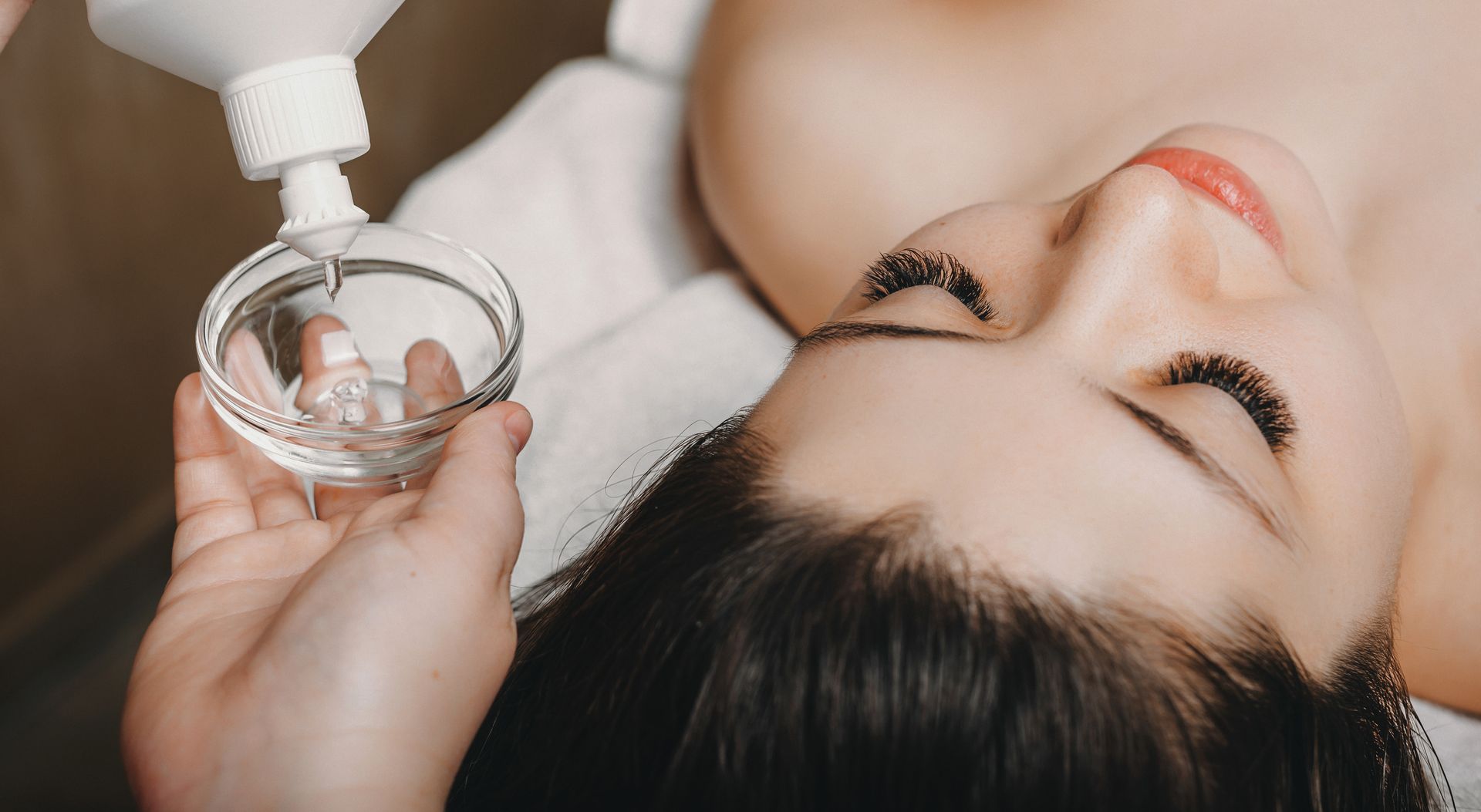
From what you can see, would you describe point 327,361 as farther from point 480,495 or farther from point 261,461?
point 480,495

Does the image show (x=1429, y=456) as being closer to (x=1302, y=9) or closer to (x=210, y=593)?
(x=1302, y=9)

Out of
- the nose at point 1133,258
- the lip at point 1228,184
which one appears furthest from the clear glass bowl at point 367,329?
the lip at point 1228,184

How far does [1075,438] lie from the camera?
1.59 ft

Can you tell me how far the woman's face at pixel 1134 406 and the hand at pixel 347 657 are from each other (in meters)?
0.17

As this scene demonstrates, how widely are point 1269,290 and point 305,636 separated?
580 mm

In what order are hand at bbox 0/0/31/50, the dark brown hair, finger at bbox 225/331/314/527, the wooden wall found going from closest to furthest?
the dark brown hair < hand at bbox 0/0/31/50 < finger at bbox 225/331/314/527 < the wooden wall

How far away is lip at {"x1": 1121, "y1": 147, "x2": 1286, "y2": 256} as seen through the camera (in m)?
0.65

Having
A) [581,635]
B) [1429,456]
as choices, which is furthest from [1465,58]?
[581,635]

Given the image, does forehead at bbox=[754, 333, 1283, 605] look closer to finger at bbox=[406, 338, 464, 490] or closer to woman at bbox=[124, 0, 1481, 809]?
woman at bbox=[124, 0, 1481, 809]

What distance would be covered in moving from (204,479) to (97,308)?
37cm

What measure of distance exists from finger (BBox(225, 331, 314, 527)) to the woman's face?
356 millimetres

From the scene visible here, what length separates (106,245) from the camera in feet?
2.96

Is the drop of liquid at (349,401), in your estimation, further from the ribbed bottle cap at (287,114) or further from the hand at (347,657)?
the ribbed bottle cap at (287,114)

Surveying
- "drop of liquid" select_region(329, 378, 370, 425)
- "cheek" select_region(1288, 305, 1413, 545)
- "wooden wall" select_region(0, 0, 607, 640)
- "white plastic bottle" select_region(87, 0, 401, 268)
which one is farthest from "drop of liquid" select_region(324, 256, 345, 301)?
"cheek" select_region(1288, 305, 1413, 545)
